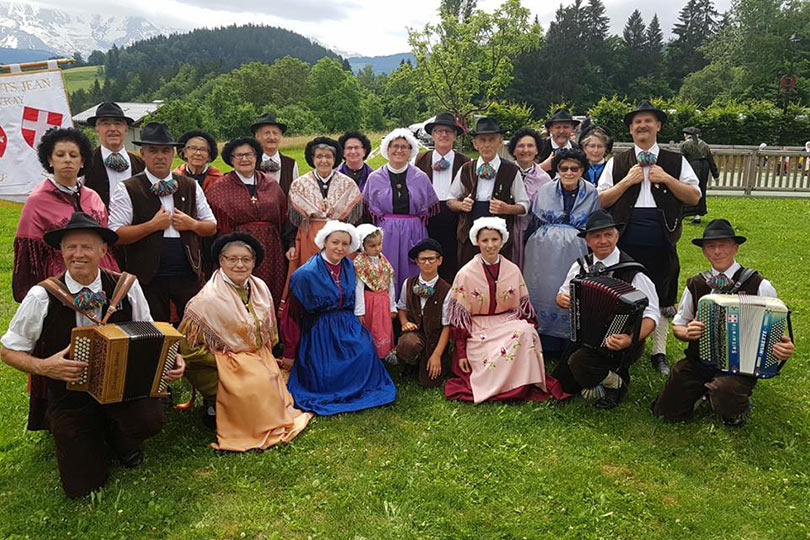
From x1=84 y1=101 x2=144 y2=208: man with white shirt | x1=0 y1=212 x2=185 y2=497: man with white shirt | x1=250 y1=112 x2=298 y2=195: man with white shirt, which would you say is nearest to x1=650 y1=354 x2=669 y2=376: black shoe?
x1=250 y1=112 x2=298 y2=195: man with white shirt

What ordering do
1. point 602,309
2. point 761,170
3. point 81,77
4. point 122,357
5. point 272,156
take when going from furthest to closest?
1. point 81,77
2. point 761,170
3. point 272,156
4. point 602,309
5. point 122,357

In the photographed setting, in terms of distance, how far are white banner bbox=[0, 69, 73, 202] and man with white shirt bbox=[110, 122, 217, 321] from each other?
6.21ft

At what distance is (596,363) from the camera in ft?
15.1

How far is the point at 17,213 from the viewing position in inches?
541

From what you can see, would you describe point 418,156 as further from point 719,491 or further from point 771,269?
point 771,269

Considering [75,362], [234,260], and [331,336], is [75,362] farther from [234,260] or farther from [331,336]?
[331,336]

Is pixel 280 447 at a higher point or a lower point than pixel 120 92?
lower

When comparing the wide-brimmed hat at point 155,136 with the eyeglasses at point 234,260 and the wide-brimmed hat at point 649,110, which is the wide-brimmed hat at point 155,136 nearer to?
the eyeglasses at point 234,260

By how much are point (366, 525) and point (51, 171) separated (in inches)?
127

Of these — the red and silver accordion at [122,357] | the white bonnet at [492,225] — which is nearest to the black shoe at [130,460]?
the red and silver accordion at [122,357]

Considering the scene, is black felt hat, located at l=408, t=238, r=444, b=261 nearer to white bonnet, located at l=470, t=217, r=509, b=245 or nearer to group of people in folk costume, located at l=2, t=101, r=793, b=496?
group of people in folk costume, located at l=2, t=101, r=793, b=496

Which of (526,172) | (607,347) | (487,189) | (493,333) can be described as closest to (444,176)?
(487,189)

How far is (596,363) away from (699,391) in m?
0.76

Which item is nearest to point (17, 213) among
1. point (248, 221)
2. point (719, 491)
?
point (248, 221)
